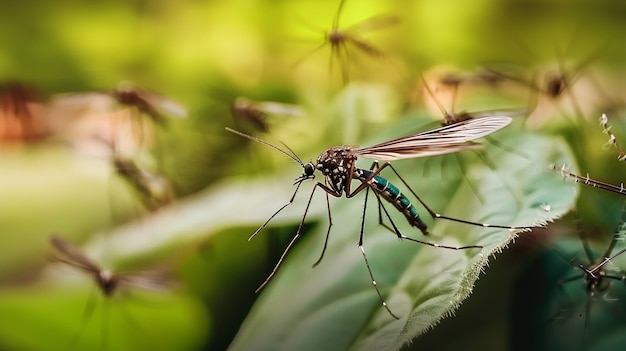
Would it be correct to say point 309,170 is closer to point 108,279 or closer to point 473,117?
point 473,117

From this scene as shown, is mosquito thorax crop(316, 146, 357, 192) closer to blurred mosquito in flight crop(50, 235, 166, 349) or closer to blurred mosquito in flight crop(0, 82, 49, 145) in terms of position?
blurred mosquito in flight crop(50, 235, 166, 349)

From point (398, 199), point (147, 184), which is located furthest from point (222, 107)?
point (398, 199)

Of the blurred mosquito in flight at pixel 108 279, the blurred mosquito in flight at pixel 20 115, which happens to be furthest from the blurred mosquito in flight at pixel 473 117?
the blurred mosquito in flight at pixel 20 115

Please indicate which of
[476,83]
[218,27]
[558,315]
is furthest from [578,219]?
[218,27]

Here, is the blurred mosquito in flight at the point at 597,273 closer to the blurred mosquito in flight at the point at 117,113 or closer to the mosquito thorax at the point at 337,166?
the mosquito thorax at the point at 337,166

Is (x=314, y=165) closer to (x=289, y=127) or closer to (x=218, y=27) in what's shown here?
(x=289, y=127)

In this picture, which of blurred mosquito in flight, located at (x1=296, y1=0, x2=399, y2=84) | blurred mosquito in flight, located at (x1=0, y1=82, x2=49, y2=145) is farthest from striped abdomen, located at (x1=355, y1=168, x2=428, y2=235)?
blurred mosquito in flight, located at (x1=0, y1=82, x2=49, y2=145)

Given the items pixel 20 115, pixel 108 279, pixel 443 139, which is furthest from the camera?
pixel 20 115
